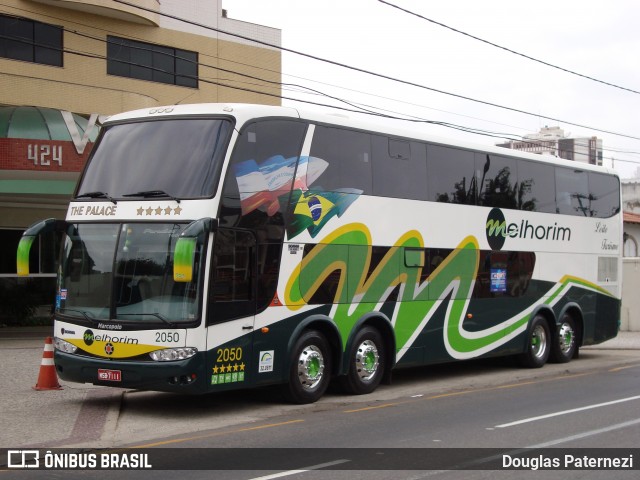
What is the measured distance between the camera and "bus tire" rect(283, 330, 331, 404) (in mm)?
12812

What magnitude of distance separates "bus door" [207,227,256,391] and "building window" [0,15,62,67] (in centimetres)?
1855

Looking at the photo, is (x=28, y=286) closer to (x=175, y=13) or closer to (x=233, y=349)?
(x=175, y=13)

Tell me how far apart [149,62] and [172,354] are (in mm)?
22519

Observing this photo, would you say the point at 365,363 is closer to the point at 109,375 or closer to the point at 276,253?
the point at 276,253

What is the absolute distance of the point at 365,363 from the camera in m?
14.3

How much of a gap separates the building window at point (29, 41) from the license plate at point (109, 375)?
18760mm

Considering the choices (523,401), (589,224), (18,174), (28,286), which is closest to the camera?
(523,401)

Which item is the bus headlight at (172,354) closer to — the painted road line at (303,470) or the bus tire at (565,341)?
the painted road line at (303,470)

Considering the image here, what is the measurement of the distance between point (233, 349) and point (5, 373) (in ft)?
19.8

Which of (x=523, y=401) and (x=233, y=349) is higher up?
(x=233, y=349)

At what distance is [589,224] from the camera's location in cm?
1984

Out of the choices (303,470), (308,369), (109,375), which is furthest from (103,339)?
(303,470)

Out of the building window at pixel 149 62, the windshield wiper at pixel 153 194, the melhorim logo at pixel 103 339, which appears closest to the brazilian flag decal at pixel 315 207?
the windshield wiper at pixel 153 194

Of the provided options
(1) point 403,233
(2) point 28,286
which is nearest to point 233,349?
(1) point 403,233
